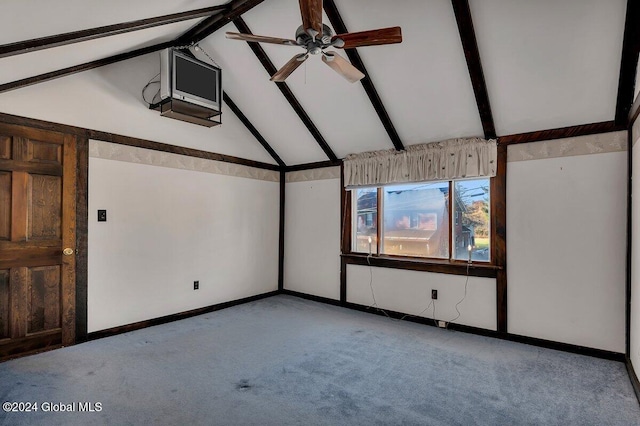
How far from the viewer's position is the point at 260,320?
4.54m

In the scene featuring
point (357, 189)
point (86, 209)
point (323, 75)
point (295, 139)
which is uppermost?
point (323, 75)

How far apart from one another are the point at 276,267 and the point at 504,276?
12.0 feet

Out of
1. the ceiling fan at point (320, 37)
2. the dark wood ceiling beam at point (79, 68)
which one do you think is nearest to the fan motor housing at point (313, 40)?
the ceiling fan at point (320, 37)

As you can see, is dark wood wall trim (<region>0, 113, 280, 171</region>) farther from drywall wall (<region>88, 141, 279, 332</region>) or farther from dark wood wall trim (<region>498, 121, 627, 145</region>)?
dark wood wall trim (<region>498, 121, 627, 145</region>)

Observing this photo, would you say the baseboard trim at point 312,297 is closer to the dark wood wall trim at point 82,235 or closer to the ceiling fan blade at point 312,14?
the dark wood wall trim at point 82,235

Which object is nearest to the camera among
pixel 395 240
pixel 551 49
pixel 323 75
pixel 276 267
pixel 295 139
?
pixel 551 49

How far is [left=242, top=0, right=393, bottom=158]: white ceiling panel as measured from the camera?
364cm

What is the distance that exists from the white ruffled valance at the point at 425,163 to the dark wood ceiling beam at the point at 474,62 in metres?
0.25

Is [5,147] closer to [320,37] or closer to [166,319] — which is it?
[166,319]

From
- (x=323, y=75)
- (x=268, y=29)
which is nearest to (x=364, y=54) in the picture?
(x=323, y=75)

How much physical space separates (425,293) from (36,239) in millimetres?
4491

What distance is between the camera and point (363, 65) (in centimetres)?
376

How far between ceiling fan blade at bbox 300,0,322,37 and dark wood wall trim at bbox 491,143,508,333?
2.74 meters

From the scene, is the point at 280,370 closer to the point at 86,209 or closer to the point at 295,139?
the point at 86,209
